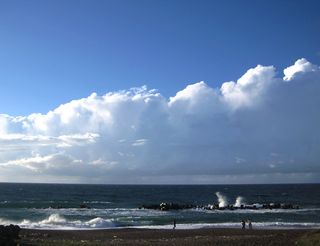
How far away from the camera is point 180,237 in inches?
1519

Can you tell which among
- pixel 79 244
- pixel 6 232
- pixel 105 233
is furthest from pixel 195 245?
pixel 105 233

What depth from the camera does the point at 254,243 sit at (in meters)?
29.8

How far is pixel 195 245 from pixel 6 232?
11756 millimetres

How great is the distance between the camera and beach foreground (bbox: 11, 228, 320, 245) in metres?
30.4

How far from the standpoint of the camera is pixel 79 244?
30453 millimetres

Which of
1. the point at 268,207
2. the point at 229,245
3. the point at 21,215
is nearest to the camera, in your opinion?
the point at 229,245

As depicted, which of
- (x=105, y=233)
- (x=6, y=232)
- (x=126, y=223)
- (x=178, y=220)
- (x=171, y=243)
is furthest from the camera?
(x=178, y=220)

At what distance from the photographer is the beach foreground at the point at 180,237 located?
30391mm

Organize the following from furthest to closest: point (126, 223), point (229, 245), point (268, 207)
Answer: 1. point (268, 207)
2. point (126, 223)
3. point (229, 245)

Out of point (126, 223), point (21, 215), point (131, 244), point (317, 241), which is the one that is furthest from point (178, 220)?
point (317, 241)

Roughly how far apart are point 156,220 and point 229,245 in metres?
29.9

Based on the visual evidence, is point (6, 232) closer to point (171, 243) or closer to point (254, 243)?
point (171, 243)

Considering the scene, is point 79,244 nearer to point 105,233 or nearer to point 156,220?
point 105,233

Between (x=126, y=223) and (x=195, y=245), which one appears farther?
(x=126, y=223)
